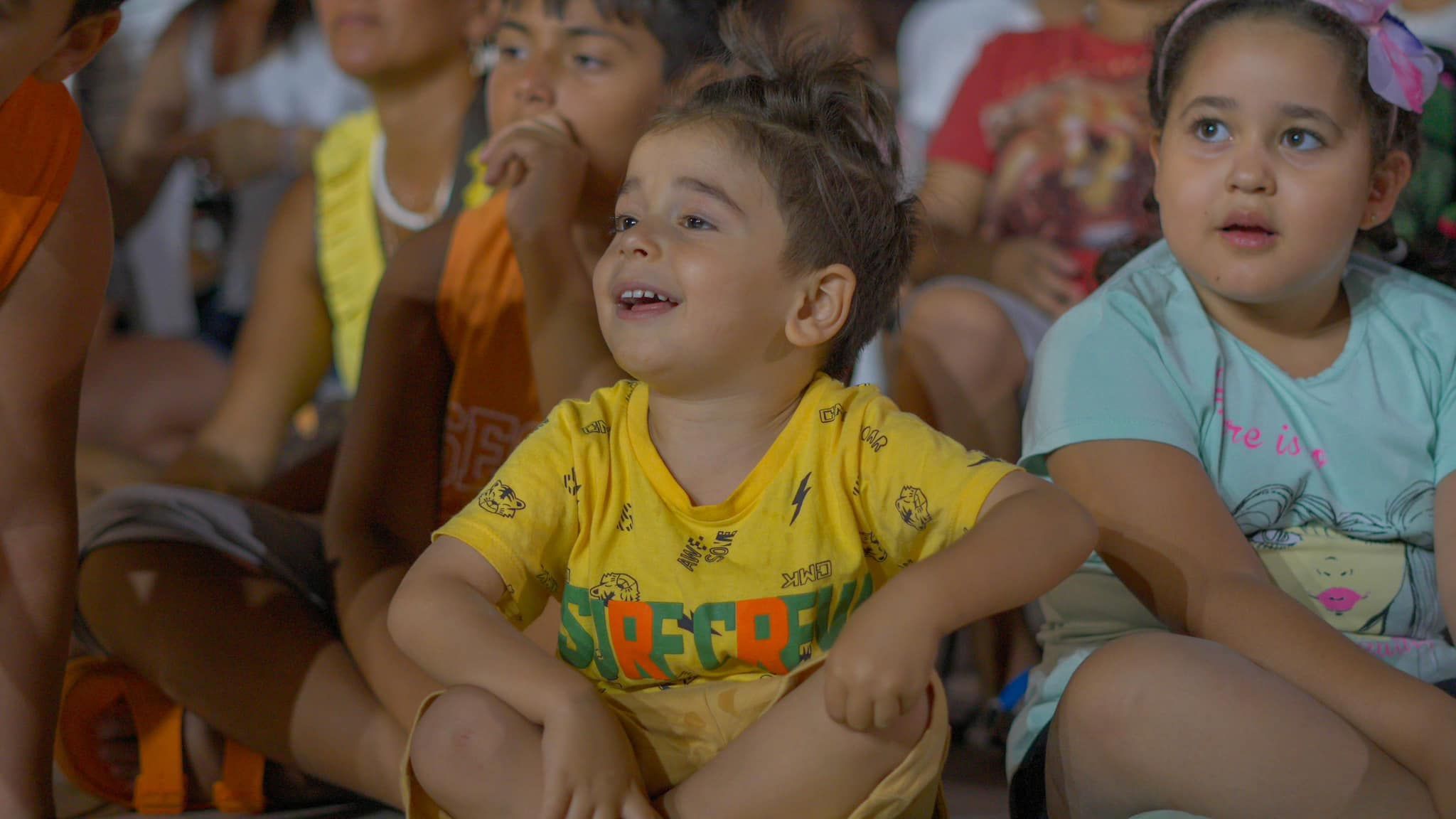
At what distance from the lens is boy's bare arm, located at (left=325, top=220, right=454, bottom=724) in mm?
1234

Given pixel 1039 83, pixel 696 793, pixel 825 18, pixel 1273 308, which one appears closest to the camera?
pixel 696 793

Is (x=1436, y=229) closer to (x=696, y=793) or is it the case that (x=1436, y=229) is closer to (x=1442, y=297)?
(x=1442, y=297)

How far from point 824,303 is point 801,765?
0.32 m

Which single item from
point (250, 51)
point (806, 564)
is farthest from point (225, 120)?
point (806, 564)

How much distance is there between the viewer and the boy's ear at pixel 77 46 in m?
0.91

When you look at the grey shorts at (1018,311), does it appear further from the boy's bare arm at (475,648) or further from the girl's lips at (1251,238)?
the boy's bare arm at (475,648)

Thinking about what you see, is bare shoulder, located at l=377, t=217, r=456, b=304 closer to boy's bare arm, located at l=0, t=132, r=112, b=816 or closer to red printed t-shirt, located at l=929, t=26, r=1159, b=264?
boy's bare arm, located at l=0, t=132, r=112, b=816

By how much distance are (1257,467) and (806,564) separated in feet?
1.15

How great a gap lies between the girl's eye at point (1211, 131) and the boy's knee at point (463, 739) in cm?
63

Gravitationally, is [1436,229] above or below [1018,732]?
above

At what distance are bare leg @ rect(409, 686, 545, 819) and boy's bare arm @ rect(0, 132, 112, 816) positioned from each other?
→ 30cm

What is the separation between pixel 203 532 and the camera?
4.10 ft

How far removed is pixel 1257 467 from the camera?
3.26 feet

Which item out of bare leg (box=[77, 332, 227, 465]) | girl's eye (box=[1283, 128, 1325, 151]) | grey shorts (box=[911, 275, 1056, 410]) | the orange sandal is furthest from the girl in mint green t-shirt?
bare leg (box=[77, 332, 227, 465])
